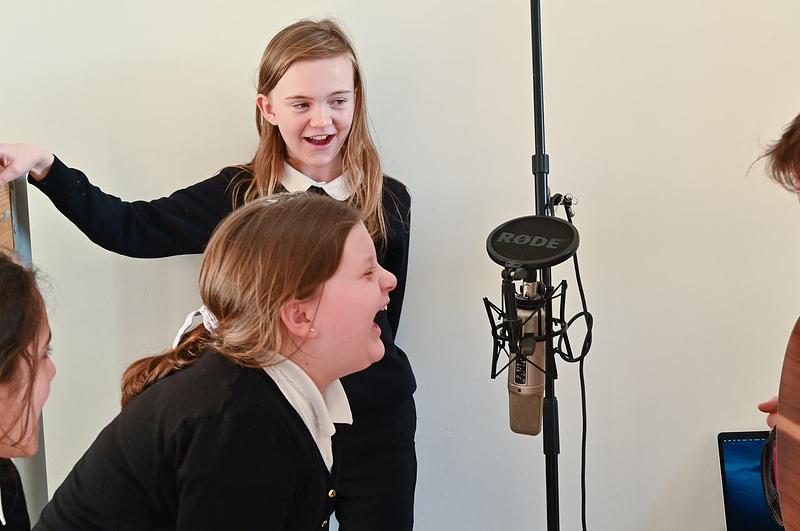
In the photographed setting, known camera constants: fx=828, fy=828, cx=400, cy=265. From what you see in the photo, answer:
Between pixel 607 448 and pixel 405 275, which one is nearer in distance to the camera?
pixel 405 275

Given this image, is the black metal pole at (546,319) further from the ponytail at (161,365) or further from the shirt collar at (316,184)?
the ponytail at (161,365)

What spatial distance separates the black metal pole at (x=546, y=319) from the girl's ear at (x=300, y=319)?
377 millimetres

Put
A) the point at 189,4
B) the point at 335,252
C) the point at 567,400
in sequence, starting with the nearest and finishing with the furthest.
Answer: the point at 335,252, the point at 189,4, the point at 567,400

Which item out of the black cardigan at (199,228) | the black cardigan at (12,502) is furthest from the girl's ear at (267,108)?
the black cardigan at (12,502)

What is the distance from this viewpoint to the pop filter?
1158 mm

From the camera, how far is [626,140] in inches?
63.5

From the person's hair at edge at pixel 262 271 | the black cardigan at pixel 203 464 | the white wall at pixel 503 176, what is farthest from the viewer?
the white wall at pixel 503 176

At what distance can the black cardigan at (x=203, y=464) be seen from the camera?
94cm

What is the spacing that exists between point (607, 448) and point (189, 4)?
121 cm

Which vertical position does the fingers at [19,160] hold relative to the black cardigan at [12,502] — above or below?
above

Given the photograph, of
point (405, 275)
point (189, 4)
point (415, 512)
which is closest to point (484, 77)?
point (405, 275)

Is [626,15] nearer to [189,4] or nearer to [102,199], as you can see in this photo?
[189,4]

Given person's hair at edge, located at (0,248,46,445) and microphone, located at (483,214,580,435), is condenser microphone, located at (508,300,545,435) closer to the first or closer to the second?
microphone, located at (483,214,580,435)

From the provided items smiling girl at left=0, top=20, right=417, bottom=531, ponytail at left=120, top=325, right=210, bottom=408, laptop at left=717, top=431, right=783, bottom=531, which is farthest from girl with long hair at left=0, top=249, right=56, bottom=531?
laptop at left=717, top=431, right=783, bottom=531
